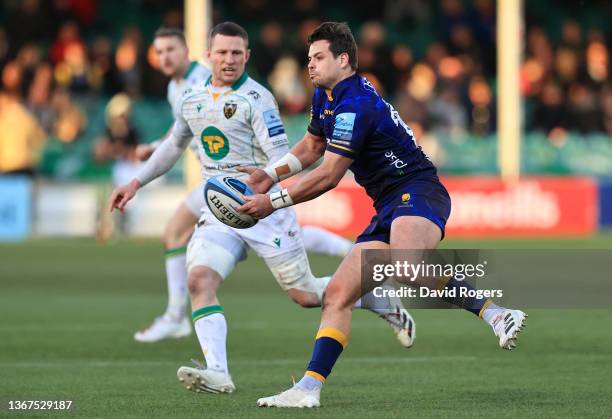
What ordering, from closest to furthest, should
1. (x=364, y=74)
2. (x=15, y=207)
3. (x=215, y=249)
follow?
(x=215, y=249), (x=15, y=207), (x=364, y=74)

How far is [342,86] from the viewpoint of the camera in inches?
306

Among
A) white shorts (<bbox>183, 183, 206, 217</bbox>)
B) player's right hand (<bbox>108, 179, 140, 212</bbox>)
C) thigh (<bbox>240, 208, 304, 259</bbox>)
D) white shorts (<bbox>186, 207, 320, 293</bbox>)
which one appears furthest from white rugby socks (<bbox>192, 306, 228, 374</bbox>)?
white shorts (<bbox>183, 183, 206, 217</bbox>)

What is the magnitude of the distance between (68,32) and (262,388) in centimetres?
1659

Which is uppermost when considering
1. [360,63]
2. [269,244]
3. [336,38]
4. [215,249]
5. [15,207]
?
[360,63]

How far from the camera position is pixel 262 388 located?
8.52 metres

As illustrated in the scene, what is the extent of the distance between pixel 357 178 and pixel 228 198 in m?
0.88

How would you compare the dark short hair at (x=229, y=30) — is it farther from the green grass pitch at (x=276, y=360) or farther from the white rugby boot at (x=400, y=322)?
the green grass pitch at (x=276, y=360)

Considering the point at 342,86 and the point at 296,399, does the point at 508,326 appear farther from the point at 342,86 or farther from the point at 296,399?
the point at 342,86

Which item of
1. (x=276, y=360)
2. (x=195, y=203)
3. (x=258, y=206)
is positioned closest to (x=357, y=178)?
(x=258, y=206)

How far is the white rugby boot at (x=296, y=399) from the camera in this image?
24.8 ft

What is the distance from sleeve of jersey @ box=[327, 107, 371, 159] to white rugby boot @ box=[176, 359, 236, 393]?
5.05ft

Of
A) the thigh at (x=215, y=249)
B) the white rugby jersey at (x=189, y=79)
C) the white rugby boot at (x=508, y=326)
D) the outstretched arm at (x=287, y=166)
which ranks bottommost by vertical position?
the white rugby boot at (x=508, y=326)

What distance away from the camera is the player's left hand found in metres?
7.61

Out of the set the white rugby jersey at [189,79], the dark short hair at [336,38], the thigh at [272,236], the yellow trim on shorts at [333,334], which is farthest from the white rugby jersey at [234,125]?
the white rugby jersey at [189,79]
